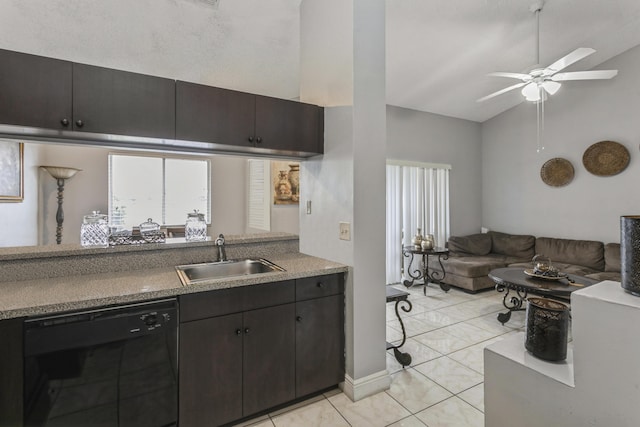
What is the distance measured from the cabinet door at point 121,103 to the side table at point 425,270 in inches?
A: 147

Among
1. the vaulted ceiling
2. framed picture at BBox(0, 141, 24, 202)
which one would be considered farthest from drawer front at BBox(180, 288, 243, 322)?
framed picture at BBox(0, 141, 24, 202)

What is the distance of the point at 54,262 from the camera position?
6.06ft

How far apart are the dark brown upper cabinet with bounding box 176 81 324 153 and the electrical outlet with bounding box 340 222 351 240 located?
631mm

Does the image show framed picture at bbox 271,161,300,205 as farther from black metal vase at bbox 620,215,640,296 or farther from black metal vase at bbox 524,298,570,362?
black metal vase at bbox 620,215,640,296

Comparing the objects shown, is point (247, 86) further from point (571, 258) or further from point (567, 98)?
point (571, 258)

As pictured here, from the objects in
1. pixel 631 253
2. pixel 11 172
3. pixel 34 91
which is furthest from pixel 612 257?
pixel 11 172

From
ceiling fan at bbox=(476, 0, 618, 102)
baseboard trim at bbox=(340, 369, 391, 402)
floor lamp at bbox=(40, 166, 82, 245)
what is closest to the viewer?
baseboard trim at bbox=(340, 369, 391, 402)

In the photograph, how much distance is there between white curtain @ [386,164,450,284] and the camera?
4.90 meters

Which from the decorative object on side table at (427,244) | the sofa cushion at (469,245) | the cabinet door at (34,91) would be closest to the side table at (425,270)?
the decorative object on side table at (427,244)

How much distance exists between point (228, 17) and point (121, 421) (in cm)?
316

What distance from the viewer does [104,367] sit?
1449 mm

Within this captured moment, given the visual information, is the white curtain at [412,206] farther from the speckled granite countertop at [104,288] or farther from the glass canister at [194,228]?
the glass canister at [194,228]

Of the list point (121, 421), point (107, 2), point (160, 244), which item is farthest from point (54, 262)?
point (107, 2)

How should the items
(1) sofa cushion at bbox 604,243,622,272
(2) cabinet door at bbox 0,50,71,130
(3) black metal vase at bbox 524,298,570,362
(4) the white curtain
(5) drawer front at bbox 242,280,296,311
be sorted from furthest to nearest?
(4) the white curtain → (1) sofa cushion at bbox 604,243,622,272 → (5) drawer front at bbox 242,280,296,311 → (2) cabinet door at bbox 0,50,71,130 → (3) black metal vase at bbox 524,298,570,362
